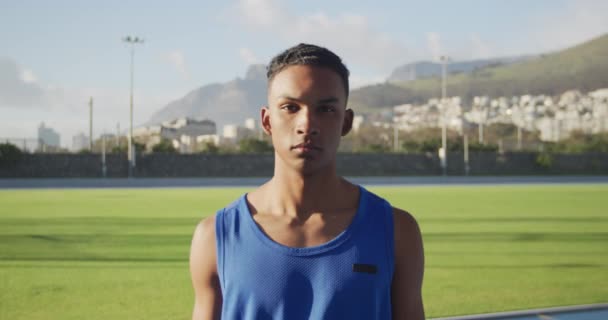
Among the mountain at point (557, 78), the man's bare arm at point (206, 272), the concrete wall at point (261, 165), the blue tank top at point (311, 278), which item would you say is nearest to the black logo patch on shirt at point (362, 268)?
the blue tank top at point (311, 278)

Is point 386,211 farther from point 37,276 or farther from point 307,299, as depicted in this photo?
point 37,276

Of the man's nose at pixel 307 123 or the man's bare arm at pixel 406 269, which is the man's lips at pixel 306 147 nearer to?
the man's nose at pixel 307 123

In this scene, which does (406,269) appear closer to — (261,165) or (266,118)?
(266,118)

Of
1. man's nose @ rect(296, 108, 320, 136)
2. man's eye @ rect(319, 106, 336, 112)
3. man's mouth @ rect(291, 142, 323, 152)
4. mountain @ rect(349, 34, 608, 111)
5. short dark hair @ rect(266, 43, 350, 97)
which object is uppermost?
mountain @ rect(349, 34, 608, 111)

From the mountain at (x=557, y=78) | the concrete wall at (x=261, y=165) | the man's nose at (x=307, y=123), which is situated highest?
the mountain at (x=557, y=78)

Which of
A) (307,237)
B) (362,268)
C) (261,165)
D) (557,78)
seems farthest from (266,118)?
(557,78)

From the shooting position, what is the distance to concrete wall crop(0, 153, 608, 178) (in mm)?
42250

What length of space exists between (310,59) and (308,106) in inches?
4.5

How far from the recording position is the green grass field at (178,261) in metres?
6.83

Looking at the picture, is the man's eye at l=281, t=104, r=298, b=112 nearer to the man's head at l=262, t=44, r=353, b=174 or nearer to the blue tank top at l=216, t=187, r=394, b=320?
the man's head at l=262, t=44, r=353, b=174

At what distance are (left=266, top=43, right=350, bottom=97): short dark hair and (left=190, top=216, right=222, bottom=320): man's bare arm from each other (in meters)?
0.43

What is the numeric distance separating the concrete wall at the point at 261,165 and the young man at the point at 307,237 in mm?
42240

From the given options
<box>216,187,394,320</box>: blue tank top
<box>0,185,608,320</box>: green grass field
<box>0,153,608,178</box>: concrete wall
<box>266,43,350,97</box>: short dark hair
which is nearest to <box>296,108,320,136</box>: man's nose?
<box>266,43,350,97</box>: short dark hair

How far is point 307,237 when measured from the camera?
161 centimetres
